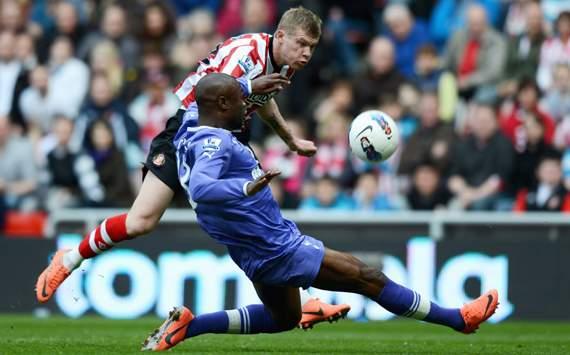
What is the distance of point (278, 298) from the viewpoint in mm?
8961

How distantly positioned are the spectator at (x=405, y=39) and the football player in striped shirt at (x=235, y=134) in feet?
26.0

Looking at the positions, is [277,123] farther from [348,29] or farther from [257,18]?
[348,29]

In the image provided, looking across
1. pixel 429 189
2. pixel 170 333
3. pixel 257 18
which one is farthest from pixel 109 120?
pixel 170 333

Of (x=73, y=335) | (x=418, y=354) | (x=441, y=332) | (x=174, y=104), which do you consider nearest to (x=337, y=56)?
(x=174, y=104)

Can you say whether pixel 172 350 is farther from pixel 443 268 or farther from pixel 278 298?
pixel 443 268

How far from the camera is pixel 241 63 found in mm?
9234

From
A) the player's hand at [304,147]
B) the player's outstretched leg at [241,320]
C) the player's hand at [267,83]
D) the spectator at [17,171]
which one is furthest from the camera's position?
the spectator at [17,171]

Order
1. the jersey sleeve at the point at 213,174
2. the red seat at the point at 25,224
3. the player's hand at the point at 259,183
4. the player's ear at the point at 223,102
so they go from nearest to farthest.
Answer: the player's hand at the point at 259,183 < the jersey sleeve at the point at 213,174 < the player's ear at the point at 223,102 < the red seat at the point at 25,224

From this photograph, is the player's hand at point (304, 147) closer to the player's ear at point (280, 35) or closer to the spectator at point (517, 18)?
the player's ear at point (280, 35)

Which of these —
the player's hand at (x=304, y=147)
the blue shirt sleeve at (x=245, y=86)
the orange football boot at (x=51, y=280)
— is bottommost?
the orange football boot at (x=51, y=280)

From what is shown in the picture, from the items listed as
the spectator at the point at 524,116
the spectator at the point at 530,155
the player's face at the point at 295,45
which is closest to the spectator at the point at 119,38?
the spectator at the point at 524,116

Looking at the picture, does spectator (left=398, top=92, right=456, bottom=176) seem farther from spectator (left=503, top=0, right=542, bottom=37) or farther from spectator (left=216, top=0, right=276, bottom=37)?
spectator (left=216, top=0, right=276, bottom=37)

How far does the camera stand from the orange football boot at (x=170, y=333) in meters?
8.99

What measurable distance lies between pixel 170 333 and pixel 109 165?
24.6 ft
